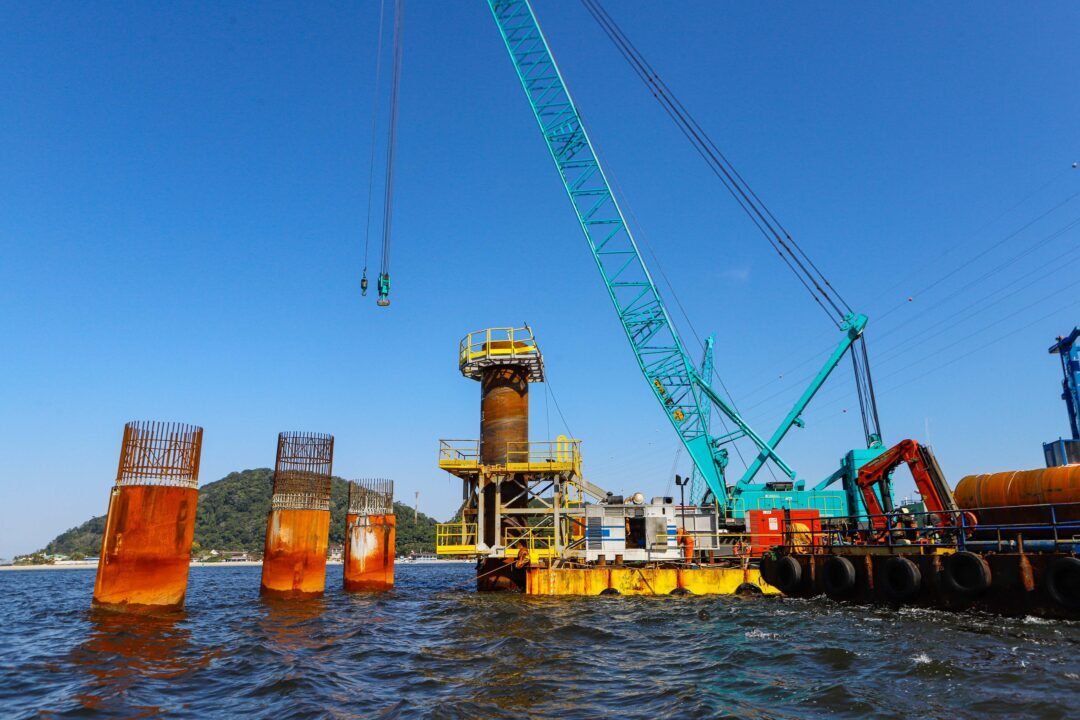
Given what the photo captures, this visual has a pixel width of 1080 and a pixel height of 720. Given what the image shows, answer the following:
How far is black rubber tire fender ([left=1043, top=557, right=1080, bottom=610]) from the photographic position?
16.4 metres

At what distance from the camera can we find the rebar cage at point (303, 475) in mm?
27609

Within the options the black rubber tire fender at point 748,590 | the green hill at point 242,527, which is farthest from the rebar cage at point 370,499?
the green hill at point 242,527

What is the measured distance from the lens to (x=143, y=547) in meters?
20.3

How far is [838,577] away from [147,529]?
2205 cm

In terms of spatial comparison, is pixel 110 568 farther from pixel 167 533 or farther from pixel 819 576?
pixel 819 576

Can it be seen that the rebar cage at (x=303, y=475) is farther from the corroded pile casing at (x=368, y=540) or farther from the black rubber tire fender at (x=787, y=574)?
the black rubber tire fender at (x=787, y=574)

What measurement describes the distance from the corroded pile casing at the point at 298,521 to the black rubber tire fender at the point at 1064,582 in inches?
926

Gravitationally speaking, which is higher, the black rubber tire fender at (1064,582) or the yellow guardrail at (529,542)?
the yellow guardrail at (529,542)

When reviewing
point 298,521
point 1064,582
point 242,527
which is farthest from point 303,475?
point 242,527

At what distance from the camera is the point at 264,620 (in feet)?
70.4

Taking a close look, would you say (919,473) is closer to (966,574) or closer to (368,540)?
(966,574)

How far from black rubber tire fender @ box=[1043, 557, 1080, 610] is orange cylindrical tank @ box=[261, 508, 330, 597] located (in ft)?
77.6

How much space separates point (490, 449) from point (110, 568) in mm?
17404

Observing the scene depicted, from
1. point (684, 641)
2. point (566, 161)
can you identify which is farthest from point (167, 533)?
point (566, 161)
